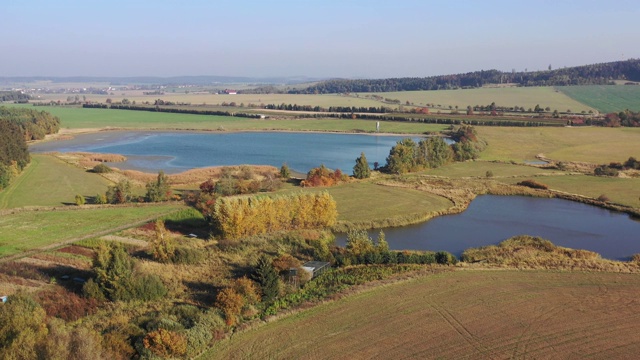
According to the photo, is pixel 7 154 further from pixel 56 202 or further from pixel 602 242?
pixel 602 242

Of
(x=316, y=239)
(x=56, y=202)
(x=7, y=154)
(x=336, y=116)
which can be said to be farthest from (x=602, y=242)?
(x=336, y=116)

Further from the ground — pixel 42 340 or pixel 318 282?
pixel 42 340

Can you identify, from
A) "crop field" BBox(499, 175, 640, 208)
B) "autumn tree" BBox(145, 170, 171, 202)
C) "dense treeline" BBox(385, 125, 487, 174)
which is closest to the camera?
"autumn tree" BBox(145, 170, 171, 202)

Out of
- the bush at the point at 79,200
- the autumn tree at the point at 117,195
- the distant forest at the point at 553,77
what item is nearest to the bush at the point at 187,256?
the autumn tree at the point at 117,195

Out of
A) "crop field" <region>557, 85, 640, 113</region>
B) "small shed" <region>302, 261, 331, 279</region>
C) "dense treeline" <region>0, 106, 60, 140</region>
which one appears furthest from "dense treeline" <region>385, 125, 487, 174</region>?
"dense treeline" <region>0, 106, 60, 140</region>

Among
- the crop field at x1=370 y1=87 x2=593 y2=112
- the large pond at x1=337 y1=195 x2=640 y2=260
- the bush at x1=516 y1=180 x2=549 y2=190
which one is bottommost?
the large pond at x1=337 y1=195 x2=640 y2=260

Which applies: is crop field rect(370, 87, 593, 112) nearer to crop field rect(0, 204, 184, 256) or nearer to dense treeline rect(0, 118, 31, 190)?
dense treeline rect(0, 118, 31, 190)

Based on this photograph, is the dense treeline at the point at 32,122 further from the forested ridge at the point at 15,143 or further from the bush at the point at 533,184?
the bush at the point at 533,184
